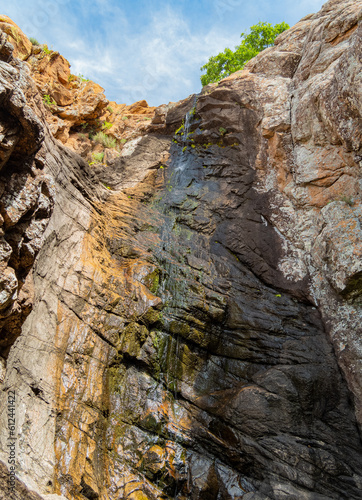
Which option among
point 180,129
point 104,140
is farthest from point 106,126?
point 180,129

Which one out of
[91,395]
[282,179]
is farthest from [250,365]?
[282,179]

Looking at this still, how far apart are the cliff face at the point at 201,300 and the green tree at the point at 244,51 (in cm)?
872

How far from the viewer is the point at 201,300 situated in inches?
342

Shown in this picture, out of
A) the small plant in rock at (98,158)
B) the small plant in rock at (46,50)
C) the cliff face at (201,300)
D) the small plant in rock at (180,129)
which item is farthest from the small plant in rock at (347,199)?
the small plant in rock at (46,50)

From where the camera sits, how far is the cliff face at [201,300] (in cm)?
557

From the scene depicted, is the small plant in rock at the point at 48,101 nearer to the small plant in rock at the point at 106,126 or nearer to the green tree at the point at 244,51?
the small plant in rock at the point at 106,126

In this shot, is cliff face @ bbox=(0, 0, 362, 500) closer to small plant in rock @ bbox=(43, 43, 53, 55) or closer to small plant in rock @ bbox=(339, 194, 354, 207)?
small plant in rock @ bbox=(339, 194, 354, 207)

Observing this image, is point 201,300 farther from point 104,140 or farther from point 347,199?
point 104,140

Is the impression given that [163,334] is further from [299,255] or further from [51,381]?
[299,255]

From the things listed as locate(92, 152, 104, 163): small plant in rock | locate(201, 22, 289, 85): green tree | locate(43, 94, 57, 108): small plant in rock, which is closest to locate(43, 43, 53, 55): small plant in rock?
locate(43, 94, 57, 108): small plant in rock

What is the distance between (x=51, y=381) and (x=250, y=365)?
14.6 feet

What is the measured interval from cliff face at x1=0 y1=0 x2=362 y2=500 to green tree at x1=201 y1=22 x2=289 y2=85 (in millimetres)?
8716

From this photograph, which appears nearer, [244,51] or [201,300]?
[201,300]

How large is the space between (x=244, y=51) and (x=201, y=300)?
17906 millimetres
